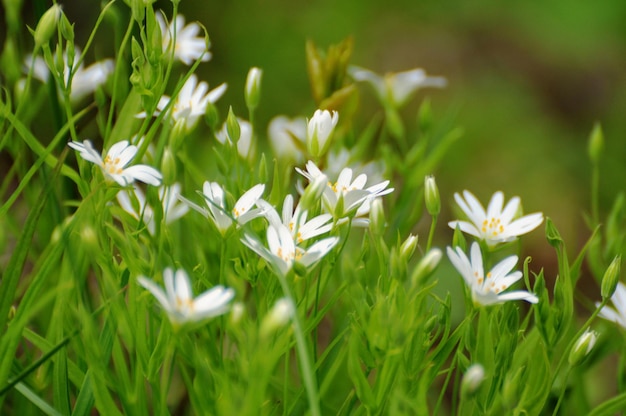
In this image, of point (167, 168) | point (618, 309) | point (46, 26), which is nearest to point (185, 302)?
point (167, 168)

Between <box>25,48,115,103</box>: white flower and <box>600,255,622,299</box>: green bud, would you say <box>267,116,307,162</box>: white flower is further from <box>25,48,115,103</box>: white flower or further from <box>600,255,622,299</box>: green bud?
<box>600,255,622,299</box>: green bud

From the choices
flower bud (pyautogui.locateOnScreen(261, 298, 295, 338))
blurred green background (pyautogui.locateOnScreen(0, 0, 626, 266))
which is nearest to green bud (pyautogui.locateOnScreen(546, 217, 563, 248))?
flower bud (pyautogui.locateOnScreen(261, 298, 295, 338))

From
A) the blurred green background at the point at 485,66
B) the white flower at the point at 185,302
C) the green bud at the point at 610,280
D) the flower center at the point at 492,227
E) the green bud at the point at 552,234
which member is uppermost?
the white flower at the point at 185,302

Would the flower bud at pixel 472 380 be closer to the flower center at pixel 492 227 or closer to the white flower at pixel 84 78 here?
the flower center at pixel 492 227

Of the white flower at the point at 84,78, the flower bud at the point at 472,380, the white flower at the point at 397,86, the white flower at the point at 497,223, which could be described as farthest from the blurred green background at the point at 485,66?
the flower bud at the point at 472,380

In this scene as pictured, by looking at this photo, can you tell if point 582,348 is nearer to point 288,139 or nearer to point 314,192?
point 314,192

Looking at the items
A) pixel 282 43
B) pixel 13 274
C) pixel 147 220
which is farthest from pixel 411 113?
pixel 13 274
